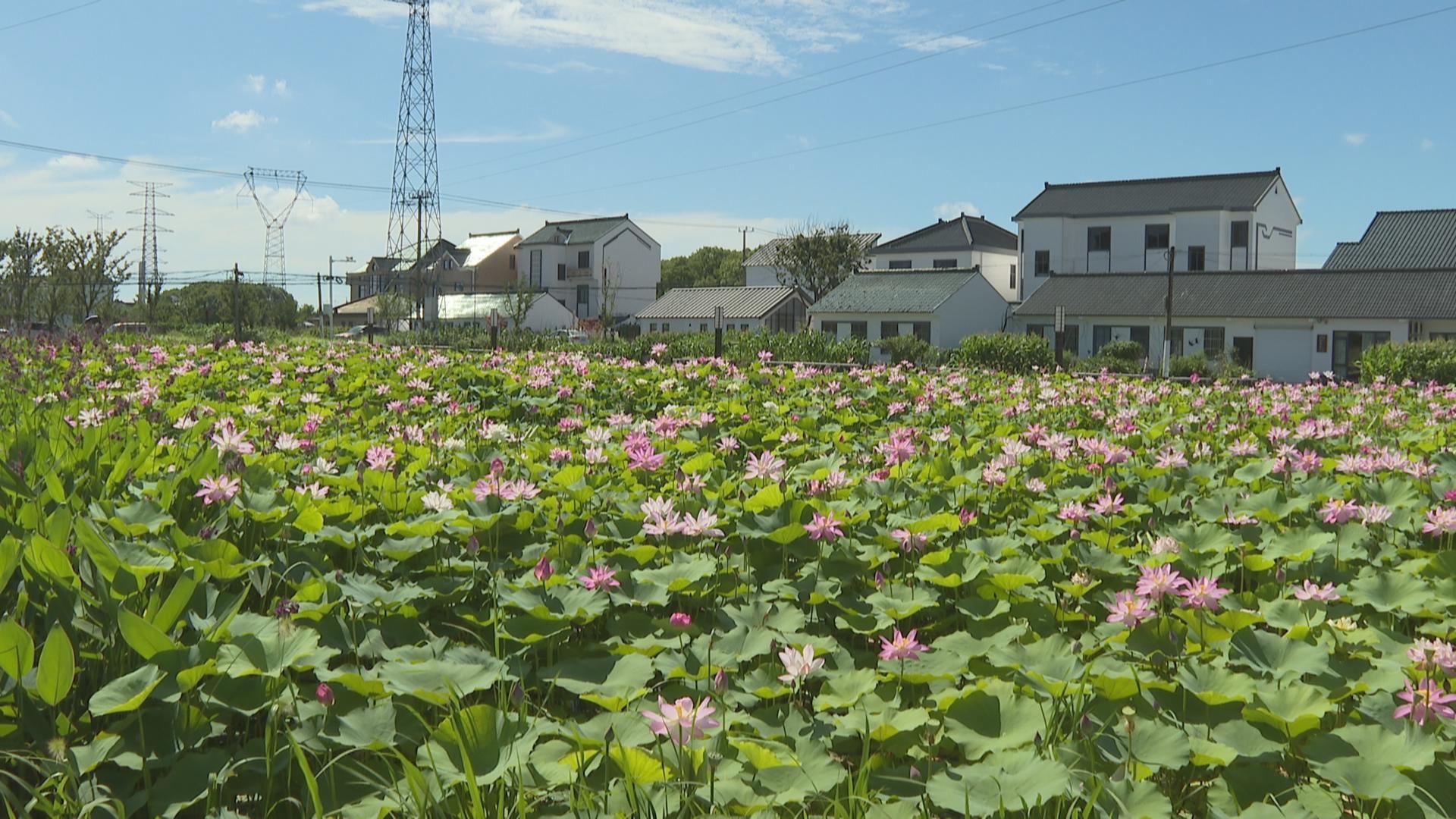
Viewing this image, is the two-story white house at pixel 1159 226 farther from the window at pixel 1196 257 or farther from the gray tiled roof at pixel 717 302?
the gray tiled roof at pixel 717 302

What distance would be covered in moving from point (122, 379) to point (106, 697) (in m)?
7.21

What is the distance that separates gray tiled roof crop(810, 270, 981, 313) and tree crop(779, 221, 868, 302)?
1303 centimetres

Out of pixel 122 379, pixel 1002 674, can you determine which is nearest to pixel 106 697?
pixel 1002 674

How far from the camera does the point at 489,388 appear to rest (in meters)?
7.84

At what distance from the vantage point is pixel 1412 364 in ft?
59.1

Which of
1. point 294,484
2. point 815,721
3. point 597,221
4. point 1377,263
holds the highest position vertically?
point 597,221

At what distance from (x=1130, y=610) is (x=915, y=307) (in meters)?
39.7

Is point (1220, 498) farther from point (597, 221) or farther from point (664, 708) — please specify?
point (597, 221)

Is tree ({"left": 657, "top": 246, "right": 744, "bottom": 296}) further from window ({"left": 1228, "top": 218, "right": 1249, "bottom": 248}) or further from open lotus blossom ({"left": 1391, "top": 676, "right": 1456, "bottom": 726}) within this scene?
open lotus blossom ({"left": 1391, "top": 676, "right": 1456, "bottom": 726})

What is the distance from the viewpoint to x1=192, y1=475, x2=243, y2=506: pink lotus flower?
3227 millimetres

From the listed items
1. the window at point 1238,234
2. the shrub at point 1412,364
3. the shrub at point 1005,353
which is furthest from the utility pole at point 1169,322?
the window at point 1238,234

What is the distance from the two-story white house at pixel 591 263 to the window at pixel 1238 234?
33803 millimetres

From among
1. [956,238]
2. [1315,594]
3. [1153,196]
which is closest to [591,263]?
[956,238]

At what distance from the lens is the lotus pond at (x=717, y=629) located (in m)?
1.95
